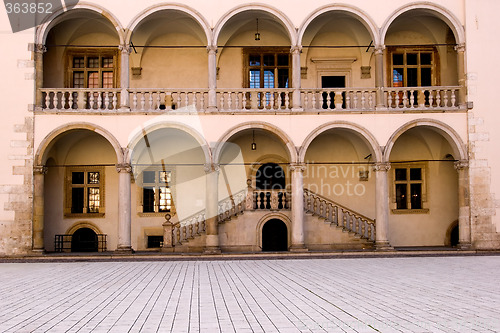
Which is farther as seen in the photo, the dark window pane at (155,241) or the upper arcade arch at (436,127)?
the dark window pane at (155,241)

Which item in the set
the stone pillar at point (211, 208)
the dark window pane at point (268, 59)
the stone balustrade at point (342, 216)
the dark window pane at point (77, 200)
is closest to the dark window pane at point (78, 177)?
the dark window pane at point (77, 200)

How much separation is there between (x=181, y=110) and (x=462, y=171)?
9501 mm

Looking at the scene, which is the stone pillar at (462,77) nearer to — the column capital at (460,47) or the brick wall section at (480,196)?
the column capital at (460,47)

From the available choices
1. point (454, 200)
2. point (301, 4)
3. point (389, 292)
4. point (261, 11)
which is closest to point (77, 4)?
point (261, 11)

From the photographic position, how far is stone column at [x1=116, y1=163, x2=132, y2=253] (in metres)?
17.9

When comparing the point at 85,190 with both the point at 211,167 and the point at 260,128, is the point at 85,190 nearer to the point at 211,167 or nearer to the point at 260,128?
the point at 211,167

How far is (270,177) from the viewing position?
21484mm

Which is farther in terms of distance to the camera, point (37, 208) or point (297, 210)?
point (297, 210)

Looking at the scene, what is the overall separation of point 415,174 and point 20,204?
1423cm

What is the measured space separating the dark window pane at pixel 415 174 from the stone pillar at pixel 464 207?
297 centimetres

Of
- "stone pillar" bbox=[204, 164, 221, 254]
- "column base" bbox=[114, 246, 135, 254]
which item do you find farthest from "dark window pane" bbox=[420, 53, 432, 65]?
"column base" bbox=[114, 246, 135, 254]

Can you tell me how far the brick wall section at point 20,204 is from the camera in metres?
17.7

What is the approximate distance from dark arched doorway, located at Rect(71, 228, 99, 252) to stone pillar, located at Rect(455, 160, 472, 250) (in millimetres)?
12797

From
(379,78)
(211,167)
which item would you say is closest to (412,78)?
(379,78)
